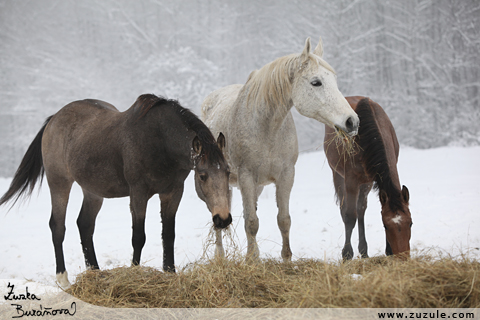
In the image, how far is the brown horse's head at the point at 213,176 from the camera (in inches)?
117

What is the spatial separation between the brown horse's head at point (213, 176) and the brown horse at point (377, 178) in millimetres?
1041

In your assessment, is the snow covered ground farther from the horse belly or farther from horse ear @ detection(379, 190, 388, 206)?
the horse belly

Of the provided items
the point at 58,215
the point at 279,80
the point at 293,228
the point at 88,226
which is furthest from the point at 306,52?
the point at 293,228

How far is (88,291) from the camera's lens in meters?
2.93

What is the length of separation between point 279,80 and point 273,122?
445 millimetres

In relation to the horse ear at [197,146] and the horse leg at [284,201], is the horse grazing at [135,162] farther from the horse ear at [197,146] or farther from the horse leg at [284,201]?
the horse leg at [284,201]

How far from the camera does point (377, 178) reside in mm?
3439

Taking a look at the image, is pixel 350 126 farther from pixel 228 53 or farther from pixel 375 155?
pixel 228 53

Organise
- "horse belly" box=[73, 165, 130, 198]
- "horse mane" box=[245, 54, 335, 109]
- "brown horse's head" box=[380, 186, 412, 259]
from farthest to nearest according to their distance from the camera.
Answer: "horse belly" box=[73, 165, 130, 198], "horse mane" box=[245, 54, 335, 109], "brown horse's head" box=[380, 186, 412, 259]

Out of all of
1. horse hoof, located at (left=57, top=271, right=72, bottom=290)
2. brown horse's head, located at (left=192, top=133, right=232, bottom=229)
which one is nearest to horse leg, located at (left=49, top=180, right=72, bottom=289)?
horse hoof, located at (left=57, top=271, right=72, bottom=290)

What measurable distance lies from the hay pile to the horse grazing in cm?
46

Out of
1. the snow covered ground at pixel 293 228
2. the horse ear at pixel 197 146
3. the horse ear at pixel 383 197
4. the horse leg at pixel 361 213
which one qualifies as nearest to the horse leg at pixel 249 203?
the snow covered ground at pixel 293 228

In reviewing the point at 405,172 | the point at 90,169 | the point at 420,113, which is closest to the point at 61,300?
the point at 90,169

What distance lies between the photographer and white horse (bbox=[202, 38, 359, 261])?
3.47m
